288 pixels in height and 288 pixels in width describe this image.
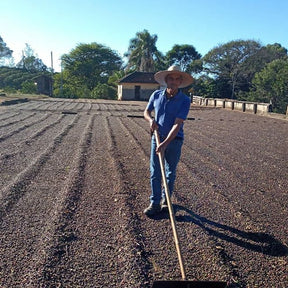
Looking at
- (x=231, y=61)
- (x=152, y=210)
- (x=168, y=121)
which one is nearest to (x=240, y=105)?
(x=231, y=61)

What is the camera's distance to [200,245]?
2.76m

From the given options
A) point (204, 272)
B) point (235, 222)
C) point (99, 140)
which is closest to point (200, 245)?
point (204, 272)

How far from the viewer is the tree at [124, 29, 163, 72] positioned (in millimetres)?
37938

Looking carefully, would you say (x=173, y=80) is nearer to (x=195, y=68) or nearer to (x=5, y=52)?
(x=195, y=68)

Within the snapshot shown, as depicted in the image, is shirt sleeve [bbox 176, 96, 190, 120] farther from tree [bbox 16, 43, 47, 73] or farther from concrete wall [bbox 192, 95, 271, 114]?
tree [bbox 16, 43, 47, 73]

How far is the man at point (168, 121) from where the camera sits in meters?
3.11

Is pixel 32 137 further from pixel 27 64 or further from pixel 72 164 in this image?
pixel 27 64

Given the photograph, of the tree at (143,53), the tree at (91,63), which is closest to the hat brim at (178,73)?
the tree at (143,53)

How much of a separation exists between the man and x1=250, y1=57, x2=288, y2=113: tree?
914 inches

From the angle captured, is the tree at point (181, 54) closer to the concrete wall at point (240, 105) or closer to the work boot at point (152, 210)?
the concrete wall at point (240, 105)

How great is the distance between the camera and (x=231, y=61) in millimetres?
33188

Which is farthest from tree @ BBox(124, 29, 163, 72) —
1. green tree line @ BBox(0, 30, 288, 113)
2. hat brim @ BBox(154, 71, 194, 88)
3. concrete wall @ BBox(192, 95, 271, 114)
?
hat brim @ BBox(154, 71, 194, 88)

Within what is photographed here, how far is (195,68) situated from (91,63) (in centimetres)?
1753

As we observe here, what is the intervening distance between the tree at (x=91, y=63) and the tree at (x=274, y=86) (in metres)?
25.6
